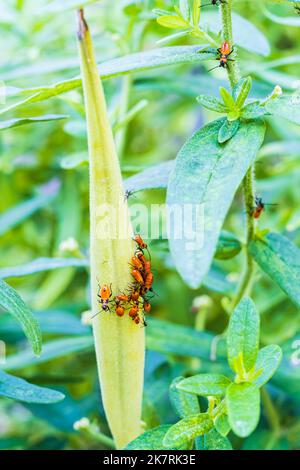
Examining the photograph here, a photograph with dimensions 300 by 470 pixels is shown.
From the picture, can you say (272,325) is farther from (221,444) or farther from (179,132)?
(179,132)

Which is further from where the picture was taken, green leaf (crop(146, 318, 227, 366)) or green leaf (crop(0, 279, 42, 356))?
green leaf (crop(146, 318, 227, 366))

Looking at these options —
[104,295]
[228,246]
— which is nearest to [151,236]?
[228,246]

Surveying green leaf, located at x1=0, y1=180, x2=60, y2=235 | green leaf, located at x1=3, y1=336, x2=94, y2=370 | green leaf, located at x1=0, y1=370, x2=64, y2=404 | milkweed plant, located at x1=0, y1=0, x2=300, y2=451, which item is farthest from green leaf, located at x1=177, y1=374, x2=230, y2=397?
green leaf, located at x1=0, y1=180, x2=60, y2=235

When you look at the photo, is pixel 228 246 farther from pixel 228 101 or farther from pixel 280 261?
pixel 228 101

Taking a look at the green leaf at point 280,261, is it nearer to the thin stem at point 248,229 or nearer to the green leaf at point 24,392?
the thin stem at point 248,229

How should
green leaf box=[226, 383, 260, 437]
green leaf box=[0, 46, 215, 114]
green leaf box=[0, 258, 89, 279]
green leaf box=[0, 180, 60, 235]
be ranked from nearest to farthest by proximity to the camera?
green leaf box=[226, 383, 260, 437] → green leaf box=[0, 46, 215, 114] → green leaf box=[0, 258, 89, 279] → green leaf box=[0, 180, 60, 235]

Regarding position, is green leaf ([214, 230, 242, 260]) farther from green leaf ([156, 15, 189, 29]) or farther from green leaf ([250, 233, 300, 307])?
green leaf ([156, 15, 189, 29])
